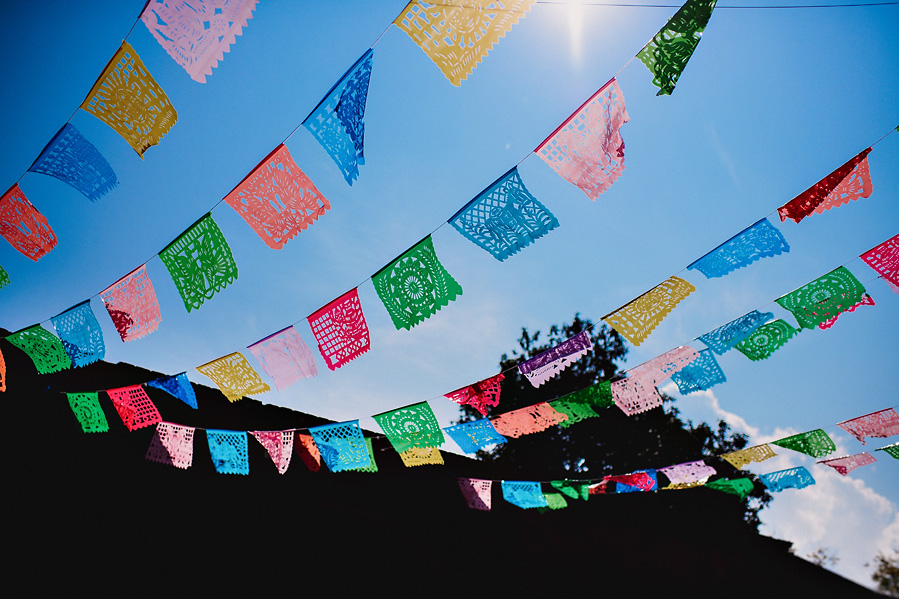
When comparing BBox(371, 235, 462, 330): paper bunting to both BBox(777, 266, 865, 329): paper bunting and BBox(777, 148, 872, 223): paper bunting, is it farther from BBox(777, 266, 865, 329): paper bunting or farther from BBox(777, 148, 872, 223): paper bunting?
BBox(777, 266, 865, 329): paper bunting

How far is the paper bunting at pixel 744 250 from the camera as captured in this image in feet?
Answer: 11.6

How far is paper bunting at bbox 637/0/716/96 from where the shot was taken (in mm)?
2178

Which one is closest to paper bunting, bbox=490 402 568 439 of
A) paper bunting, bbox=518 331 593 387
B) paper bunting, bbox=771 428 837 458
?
paper bunting, bbox=518 331 593 387

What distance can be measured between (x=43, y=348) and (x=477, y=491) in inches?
186

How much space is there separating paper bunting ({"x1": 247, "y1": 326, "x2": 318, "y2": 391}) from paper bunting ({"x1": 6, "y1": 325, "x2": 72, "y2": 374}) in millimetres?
1573

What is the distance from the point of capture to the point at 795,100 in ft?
12.6

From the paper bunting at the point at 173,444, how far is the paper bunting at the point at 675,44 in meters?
4.55

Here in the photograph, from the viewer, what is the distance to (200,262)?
3.16 meters

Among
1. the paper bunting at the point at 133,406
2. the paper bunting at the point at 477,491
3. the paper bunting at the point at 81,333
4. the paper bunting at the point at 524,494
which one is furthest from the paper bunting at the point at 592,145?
the paper bunting at the point at 524,494

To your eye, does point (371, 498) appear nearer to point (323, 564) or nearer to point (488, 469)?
point (323, 564)

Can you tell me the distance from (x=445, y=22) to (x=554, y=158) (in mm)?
899

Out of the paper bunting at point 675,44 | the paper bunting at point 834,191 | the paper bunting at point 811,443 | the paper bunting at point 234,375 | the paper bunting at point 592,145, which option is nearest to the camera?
the paper bunting at point 675,44

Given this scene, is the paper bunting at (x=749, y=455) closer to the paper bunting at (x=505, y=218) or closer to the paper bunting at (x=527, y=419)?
the paper bunting at (x=527, y=419)

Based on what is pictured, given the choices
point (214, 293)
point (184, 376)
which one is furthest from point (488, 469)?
point (214, 293)
